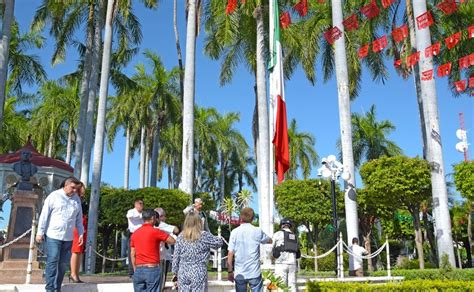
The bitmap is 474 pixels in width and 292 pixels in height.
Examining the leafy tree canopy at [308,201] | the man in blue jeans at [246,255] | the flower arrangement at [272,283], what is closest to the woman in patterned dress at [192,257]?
the man in blue jeans at [246,255]

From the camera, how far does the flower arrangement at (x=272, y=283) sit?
7839mm

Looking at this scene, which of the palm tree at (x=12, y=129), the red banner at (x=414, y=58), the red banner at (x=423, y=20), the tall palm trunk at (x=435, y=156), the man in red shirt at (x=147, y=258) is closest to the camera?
the man in red shirt at (x=147, y=258)

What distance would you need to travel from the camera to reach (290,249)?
8.23m

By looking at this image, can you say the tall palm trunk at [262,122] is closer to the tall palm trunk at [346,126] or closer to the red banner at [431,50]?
the tall palm trunk at [346,126]

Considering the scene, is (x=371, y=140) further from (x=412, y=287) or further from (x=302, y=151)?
(x=412, y=287)

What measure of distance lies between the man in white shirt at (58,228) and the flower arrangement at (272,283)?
128 inches

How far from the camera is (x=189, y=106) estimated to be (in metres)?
19.1

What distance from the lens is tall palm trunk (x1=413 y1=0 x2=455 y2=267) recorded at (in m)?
15.8

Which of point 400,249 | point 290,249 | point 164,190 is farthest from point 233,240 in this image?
point 400,249

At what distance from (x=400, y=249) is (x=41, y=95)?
3285 centimetres

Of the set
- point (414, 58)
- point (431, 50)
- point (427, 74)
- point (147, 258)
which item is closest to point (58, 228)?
point (147, 258)

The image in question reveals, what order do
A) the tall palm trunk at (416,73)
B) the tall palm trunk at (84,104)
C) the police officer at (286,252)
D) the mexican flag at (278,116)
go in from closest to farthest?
1. the police officer at (286,252)
2. the mexican flag at (278,116)
3. the tall palm trunk at (416,73)
4. the tall palm trunk at (84,104)

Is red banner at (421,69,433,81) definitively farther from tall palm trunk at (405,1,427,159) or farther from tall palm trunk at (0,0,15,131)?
tall palm trunk at (0,0,15,131)

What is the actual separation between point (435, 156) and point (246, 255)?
12.1 meters
